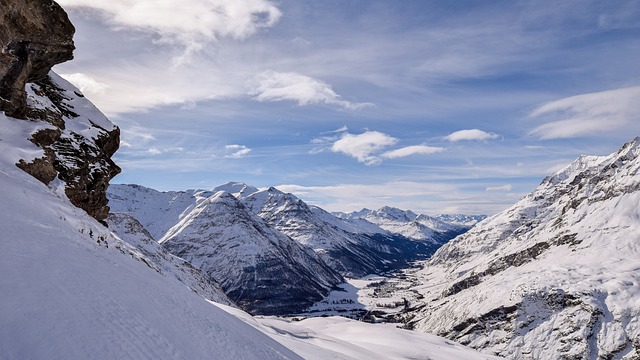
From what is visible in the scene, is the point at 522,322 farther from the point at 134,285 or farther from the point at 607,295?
the point at 134,285

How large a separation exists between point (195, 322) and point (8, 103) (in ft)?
97.8

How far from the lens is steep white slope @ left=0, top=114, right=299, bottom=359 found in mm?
9188

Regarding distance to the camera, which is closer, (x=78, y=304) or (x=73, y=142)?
(x=78, y=304)

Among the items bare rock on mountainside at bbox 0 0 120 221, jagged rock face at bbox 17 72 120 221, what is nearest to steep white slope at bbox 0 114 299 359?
jagged rock face at bbox 17 72 120 221

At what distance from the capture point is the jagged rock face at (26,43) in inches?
A: 1248

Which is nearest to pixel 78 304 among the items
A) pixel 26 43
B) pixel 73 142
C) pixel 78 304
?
pixel 78 304

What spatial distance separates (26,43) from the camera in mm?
33594

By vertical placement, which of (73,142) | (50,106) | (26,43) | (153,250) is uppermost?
(26,43)

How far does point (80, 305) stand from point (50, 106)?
3684cm

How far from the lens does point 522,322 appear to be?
152 m

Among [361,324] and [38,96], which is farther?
[361,324]

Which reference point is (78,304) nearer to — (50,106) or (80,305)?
(80,305)

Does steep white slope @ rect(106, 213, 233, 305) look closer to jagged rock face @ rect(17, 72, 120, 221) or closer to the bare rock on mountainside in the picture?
jagged rock face @ rect(17, 72, 120, 221)

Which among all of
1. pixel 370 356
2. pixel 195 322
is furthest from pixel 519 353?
pixel 195 322
